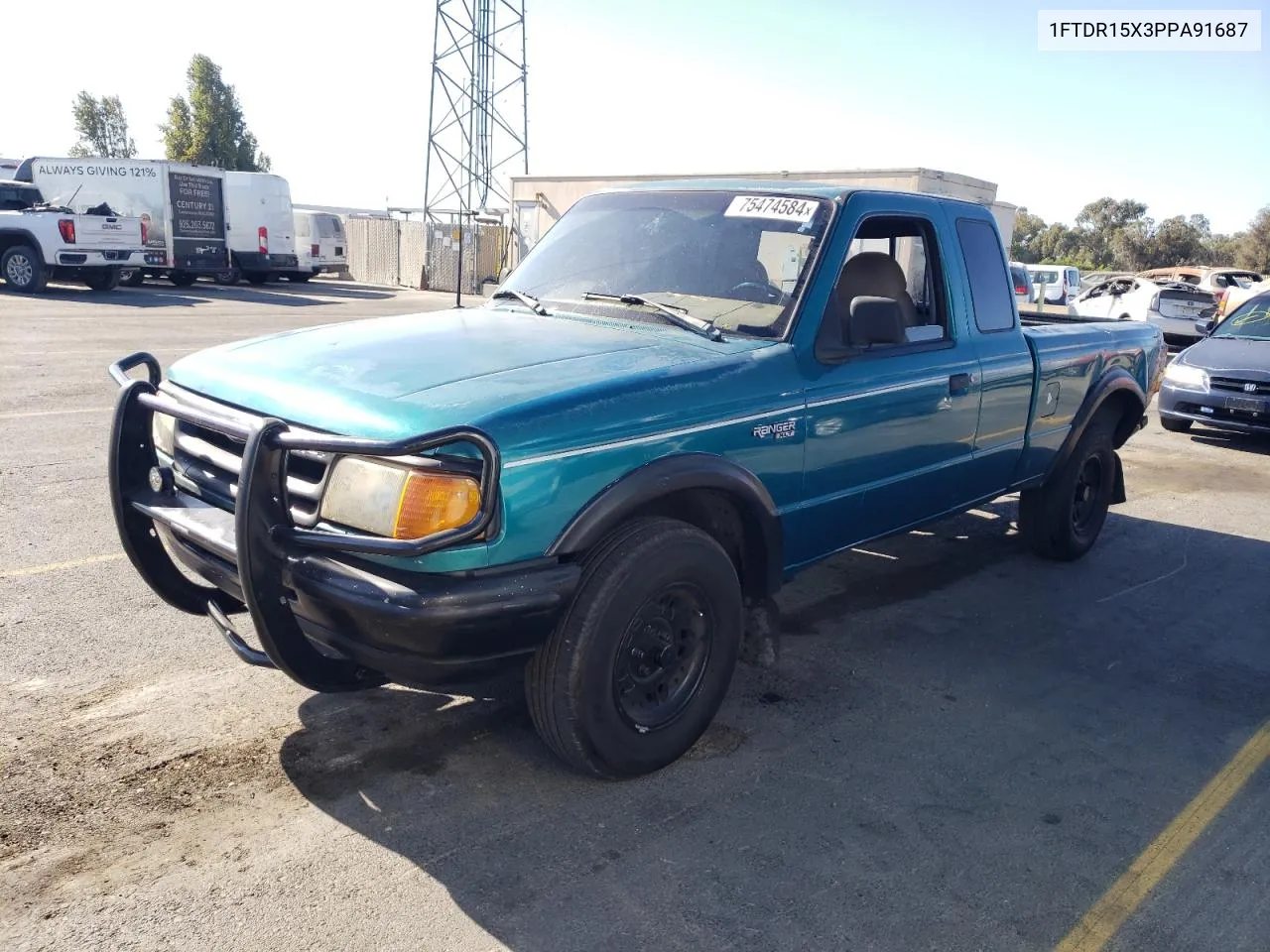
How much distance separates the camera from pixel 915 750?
3.89m

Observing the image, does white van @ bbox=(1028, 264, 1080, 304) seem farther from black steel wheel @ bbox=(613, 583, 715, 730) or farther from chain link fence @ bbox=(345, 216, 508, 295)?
black steel wheel @ bbox=(613, 583, 715, 730)

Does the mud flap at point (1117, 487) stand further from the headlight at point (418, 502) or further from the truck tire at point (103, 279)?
the truck tire at point (103, 279)

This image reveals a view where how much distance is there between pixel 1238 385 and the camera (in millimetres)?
10625

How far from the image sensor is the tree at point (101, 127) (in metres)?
59.9

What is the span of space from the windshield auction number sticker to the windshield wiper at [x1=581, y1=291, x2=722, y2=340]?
57cm

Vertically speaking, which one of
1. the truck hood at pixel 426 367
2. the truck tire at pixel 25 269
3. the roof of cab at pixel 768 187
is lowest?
the truck tire at pixel 25 269

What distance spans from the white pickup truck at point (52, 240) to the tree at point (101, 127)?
149 feet

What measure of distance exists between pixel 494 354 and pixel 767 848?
1.84m

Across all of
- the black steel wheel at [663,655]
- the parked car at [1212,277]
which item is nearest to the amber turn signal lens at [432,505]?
the black steel wheel at [663,655]

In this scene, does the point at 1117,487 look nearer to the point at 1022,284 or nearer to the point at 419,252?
the point at 1022,284

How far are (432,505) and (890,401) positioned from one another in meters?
2.24

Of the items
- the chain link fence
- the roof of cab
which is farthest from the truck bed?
the chain link fence

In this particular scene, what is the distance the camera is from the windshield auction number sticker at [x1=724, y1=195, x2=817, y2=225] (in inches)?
169

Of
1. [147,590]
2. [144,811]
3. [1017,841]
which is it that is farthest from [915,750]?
[147,590]
